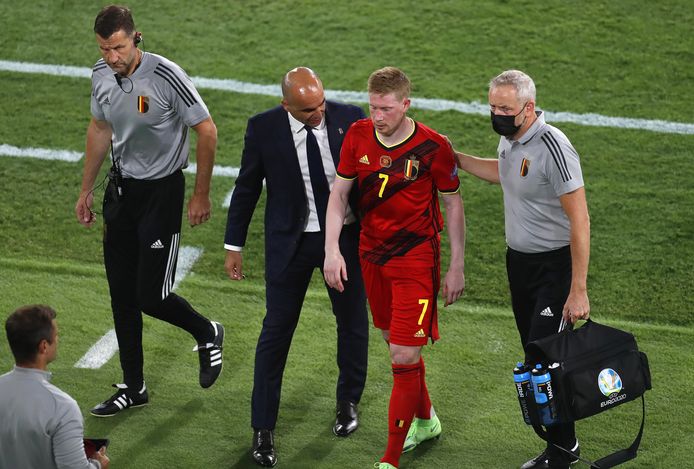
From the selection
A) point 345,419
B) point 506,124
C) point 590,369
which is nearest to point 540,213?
point 506,124

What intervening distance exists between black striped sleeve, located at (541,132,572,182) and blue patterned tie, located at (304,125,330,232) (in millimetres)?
1052

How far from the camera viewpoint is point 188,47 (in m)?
9.88

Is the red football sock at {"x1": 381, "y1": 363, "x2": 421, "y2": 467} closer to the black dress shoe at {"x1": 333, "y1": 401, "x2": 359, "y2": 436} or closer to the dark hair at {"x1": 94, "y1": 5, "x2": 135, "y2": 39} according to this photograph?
the black dress shoe at {"x1": 333, "y1": 401, "x2": 359, "y2": 436}

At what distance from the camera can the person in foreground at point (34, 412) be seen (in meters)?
3.98

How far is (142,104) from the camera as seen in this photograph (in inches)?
221

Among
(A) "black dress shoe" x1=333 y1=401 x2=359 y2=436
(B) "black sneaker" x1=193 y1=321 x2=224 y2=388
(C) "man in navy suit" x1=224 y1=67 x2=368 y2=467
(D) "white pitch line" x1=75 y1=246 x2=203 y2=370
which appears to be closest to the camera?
(C) "man in navy suit" x1=224 y1=67 x2=368 y2=467

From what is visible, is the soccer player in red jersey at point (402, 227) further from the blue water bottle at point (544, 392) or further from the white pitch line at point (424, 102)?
the white pitch line at point (424, 102)

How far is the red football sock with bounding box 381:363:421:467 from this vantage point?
5.32 meters

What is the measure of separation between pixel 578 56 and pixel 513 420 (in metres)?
4.47

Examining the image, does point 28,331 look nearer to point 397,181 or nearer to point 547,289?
point 397,181

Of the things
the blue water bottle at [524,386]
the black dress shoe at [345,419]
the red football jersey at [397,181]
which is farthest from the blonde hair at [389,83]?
the black dress shoe at [345,419]

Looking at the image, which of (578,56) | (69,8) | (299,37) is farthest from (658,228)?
(69,8)

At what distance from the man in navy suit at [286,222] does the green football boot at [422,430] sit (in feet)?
1.05

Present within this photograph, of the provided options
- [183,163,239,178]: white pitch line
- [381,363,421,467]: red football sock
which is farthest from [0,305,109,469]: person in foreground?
[183,163,239,178]: white pitch line
